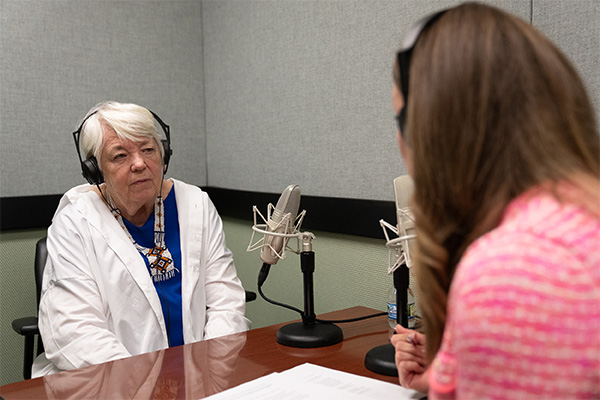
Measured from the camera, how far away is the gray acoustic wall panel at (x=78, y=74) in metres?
2.25

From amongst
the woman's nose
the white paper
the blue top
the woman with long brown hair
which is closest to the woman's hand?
the white paper

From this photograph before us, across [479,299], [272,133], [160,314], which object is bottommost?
[160,314]

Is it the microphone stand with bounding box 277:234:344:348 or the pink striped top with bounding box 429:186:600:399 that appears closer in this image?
the pink striped top with bounding box 429:186:600:399

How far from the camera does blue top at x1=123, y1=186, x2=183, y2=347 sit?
1722 mm

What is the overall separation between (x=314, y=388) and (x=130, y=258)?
874 millimetres

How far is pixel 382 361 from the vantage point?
1.12 m

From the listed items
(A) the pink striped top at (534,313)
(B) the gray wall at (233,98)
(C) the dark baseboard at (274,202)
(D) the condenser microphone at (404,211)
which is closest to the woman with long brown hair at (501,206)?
(A) the pink striped top at (534,313)

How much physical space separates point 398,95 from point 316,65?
1.47 meters

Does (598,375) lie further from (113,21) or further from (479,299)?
(113,21)

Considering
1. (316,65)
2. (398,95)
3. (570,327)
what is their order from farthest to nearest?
(316,65)
(398,95)
(570,327)

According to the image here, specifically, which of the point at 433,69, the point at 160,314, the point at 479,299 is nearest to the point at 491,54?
the point at 433,69

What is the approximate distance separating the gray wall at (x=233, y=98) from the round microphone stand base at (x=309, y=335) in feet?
1.71

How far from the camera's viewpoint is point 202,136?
111 inches

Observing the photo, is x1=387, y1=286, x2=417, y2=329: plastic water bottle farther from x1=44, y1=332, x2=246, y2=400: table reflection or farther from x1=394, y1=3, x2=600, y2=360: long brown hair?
x1=394, y1=3, x2=600, y2=360: long brown hair
